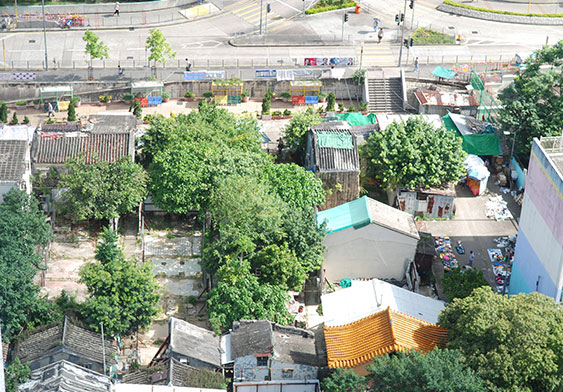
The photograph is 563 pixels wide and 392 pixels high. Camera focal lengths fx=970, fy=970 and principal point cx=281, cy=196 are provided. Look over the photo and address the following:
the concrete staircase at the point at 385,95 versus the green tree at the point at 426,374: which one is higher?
the concrete staircase at the point at 385,95

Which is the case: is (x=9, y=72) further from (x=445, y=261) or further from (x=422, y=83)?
(x=445, y=261)

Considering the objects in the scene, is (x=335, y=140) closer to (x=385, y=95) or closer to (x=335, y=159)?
(x=335, y=159)

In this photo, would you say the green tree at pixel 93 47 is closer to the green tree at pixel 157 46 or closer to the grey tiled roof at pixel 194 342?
the green tree at pixel 157 46

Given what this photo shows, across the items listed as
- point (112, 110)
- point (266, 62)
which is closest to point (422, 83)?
point (266, 62)

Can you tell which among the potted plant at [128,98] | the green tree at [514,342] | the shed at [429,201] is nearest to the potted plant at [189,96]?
the potted plant at [128,98]

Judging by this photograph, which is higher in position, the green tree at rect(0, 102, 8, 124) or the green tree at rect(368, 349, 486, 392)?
the green tree at rect(0, 102, 8, 124)

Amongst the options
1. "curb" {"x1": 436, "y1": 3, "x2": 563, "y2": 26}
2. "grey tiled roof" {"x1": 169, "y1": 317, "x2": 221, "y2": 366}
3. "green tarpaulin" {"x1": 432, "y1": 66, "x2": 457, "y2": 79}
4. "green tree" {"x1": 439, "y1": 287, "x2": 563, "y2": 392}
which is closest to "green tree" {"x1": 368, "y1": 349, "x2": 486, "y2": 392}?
"green tree" {"x1": 439, "y1": 287, "x2": 563, "y2": 392}

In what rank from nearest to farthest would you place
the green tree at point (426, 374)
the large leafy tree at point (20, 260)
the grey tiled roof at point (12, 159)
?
1. the green tree at point (426, 374)
2. the large leafy tree at point (20, 260)
3. the grey tiled roof at point (12, 159)

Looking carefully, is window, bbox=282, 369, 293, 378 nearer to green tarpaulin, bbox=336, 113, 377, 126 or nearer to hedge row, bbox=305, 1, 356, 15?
green tarpaulin, bbox=336, 113, 377, 126
